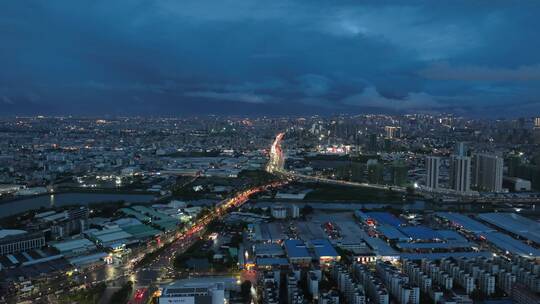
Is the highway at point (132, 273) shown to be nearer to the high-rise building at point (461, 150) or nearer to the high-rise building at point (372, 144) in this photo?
the high-rise building at point (461, 150)

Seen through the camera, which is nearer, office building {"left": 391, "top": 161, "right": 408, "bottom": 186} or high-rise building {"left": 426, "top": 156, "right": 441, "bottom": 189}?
high-rise building {"left": 426, "top": 156, "right": 441, "bottom": 189}

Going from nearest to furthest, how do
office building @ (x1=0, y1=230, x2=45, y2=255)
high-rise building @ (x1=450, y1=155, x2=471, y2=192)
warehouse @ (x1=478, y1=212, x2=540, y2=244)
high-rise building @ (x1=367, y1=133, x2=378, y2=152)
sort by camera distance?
office building @ (x1=0, y1=230, x2=45, y2=255) < warehouse @ (x1=478, y1=212, x2=540, y2=244) < high-rise building @ (x1=450, y1=155, x2=471, y2=192) < high-rise building @ (x1=367, y1=133, x2=378, y2=152)

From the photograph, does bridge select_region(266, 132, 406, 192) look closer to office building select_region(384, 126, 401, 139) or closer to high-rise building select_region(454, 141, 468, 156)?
high-rise building select_region(454, 141, 468, 156)

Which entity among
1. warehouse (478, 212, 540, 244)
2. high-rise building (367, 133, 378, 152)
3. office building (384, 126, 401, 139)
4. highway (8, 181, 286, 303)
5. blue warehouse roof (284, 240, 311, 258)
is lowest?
highway (8, 181, 286, 303)

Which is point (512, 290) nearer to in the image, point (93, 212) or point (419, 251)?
point (419, 251)

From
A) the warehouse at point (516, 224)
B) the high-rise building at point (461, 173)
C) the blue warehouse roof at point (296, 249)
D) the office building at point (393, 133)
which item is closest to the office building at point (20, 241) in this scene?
the blue warehouse roof at point (296, 249)

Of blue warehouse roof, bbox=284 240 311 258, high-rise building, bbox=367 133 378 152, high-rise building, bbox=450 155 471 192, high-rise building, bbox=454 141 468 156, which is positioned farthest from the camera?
high-rise building, bbox=367 133 378 152

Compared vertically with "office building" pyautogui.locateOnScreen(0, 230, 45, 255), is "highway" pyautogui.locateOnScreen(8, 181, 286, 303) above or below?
below

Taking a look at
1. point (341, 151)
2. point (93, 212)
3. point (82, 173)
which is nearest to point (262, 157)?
point (341, 151)

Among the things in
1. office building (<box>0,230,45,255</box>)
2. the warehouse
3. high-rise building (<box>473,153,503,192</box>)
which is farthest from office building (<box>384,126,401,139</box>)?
office building (<box>0,230,45,255</box>)
